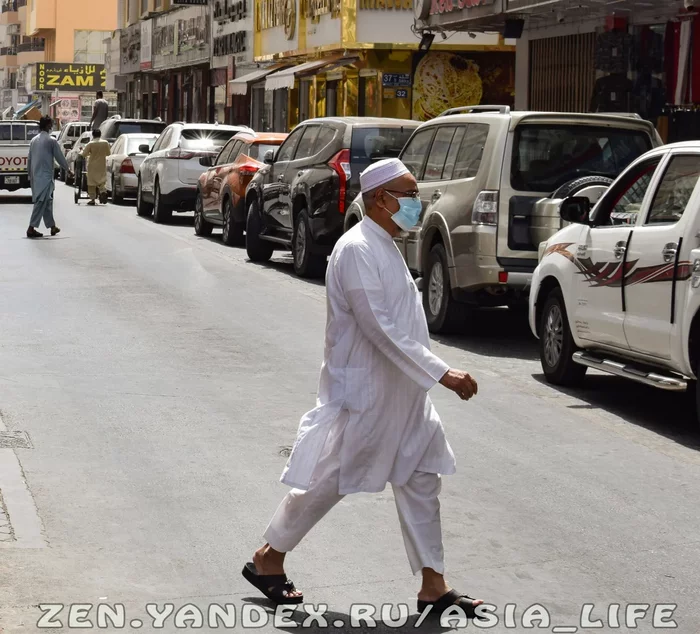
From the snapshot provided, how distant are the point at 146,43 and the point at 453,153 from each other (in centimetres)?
5588

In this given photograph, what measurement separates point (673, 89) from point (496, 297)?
375 inches

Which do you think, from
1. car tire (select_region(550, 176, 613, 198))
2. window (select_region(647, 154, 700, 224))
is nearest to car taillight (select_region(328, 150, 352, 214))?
car tire (select_region(550, 176, 613, 198))

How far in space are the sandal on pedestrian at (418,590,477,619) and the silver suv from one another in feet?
24.2

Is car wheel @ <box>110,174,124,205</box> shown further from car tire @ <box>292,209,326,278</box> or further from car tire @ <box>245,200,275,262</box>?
car tire @ <box>292,209,326,278</box>

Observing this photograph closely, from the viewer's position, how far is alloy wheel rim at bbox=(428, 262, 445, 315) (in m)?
13.8

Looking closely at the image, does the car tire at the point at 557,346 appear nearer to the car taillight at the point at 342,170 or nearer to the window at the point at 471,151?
the window at the point at 471,151

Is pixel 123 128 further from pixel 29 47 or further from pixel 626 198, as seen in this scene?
pixel 29 47

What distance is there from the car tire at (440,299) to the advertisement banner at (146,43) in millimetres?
54139

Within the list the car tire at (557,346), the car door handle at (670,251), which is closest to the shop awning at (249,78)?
the car tire at (557,346)

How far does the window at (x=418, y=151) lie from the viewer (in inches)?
582

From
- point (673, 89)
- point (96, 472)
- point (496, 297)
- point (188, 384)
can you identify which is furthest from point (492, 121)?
point (673, 89)

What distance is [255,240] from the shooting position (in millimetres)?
20688

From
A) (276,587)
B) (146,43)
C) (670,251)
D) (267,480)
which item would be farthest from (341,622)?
(146,43)

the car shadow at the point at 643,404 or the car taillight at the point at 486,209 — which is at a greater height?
the car taillight at the point at 486,209
